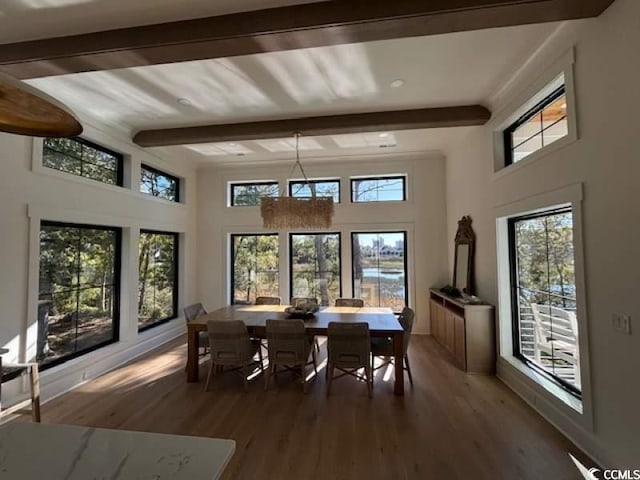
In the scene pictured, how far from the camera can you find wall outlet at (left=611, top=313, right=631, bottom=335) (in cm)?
208

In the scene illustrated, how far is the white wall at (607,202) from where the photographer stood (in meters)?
2.02

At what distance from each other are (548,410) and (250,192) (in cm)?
581

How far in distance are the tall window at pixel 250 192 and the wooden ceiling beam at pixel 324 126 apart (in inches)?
80.0

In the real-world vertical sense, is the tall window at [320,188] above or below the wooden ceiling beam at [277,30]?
below

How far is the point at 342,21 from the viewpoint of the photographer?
87.0 inches

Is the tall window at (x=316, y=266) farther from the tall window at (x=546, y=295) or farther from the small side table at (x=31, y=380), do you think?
the small side table at (x=31, y=380)

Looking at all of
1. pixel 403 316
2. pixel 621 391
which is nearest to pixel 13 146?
pixel 403 316

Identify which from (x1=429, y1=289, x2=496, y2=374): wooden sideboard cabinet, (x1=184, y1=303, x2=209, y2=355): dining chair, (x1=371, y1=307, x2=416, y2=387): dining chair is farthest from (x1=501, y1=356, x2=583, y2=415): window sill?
(x1=184, y1=303, x2=209, y2=355): dining chair

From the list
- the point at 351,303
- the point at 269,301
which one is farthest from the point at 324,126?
the point at 269,301

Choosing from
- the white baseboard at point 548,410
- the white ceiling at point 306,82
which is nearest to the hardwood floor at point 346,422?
the white baseboard at point 548,410

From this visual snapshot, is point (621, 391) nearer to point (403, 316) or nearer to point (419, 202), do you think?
point (403, 316)

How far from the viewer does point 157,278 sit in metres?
5.56

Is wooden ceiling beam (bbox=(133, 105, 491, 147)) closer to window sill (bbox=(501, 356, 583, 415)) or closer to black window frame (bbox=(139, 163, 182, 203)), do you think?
black window frame (bbox=(139, 163, 182, 203))

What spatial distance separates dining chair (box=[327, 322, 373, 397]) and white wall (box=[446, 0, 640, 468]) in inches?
68.2
